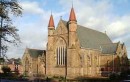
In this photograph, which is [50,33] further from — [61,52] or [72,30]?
[72,30]

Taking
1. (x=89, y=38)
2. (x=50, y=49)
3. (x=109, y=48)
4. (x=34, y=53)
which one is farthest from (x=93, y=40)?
(x=34, y=53)

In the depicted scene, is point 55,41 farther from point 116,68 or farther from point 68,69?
point 116,68

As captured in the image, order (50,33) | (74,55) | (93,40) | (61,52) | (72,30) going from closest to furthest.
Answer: (74,55)
(72,30)
(61,52)
(50,33)
(93,40)

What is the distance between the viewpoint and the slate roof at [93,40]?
7099 cm

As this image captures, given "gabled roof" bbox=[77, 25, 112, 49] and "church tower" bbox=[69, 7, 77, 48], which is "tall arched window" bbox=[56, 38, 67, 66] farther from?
"gabled roof" bbox=[77, 25, 112, 49]

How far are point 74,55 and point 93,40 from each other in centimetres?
1423

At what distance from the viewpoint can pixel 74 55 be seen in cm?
6519

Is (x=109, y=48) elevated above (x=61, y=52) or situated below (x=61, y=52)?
above

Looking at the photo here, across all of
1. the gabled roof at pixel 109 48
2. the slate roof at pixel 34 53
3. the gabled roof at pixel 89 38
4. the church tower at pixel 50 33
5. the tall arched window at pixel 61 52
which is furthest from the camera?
the slate roof at pixel 34 53

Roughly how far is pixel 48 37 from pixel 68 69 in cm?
1193

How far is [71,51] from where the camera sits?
65750 mm

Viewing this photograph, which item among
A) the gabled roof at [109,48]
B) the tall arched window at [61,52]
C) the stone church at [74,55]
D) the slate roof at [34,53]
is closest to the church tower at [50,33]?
the stone church at [74,55]

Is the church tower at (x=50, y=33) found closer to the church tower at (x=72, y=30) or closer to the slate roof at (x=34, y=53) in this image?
the church tower at (x=72, y=30)

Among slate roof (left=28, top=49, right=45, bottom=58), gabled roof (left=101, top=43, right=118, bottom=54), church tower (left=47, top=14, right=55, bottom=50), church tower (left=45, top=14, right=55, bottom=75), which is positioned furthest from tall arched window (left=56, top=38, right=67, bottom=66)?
gabled roof (left=101, top=43, right=118, bottom=54)
